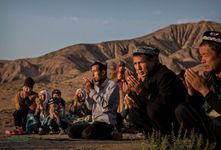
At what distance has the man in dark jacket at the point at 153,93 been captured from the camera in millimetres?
5316

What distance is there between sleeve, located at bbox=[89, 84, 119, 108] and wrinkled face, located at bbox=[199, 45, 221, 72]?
9.70ft

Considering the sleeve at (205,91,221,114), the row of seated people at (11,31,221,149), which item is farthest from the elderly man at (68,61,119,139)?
the sleeve at (205,91,221,114)

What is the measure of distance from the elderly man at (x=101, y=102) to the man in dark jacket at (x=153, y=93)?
1.96m

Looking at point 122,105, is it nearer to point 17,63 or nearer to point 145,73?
point 145,73

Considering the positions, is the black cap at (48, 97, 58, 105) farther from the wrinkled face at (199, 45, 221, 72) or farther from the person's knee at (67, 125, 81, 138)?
the wrinkled face at (199, 45, 221, 72)

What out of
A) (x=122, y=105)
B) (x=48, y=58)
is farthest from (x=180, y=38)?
(x=122, y=105)

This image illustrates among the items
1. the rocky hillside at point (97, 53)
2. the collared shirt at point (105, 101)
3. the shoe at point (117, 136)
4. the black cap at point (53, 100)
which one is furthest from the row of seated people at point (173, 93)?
the rocky hillside at point (97, 53)

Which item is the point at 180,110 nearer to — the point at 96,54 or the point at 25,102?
the point at 25,102

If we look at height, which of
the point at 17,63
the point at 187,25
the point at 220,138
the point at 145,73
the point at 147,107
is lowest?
the point at 220,138

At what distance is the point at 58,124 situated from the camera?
977cm

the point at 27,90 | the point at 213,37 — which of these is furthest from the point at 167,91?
the point at 27,90

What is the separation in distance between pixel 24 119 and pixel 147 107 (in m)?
5.90

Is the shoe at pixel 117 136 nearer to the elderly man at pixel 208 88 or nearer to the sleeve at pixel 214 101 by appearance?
the elderly man at pixel 208 88

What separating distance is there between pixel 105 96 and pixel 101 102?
0.14 meters
